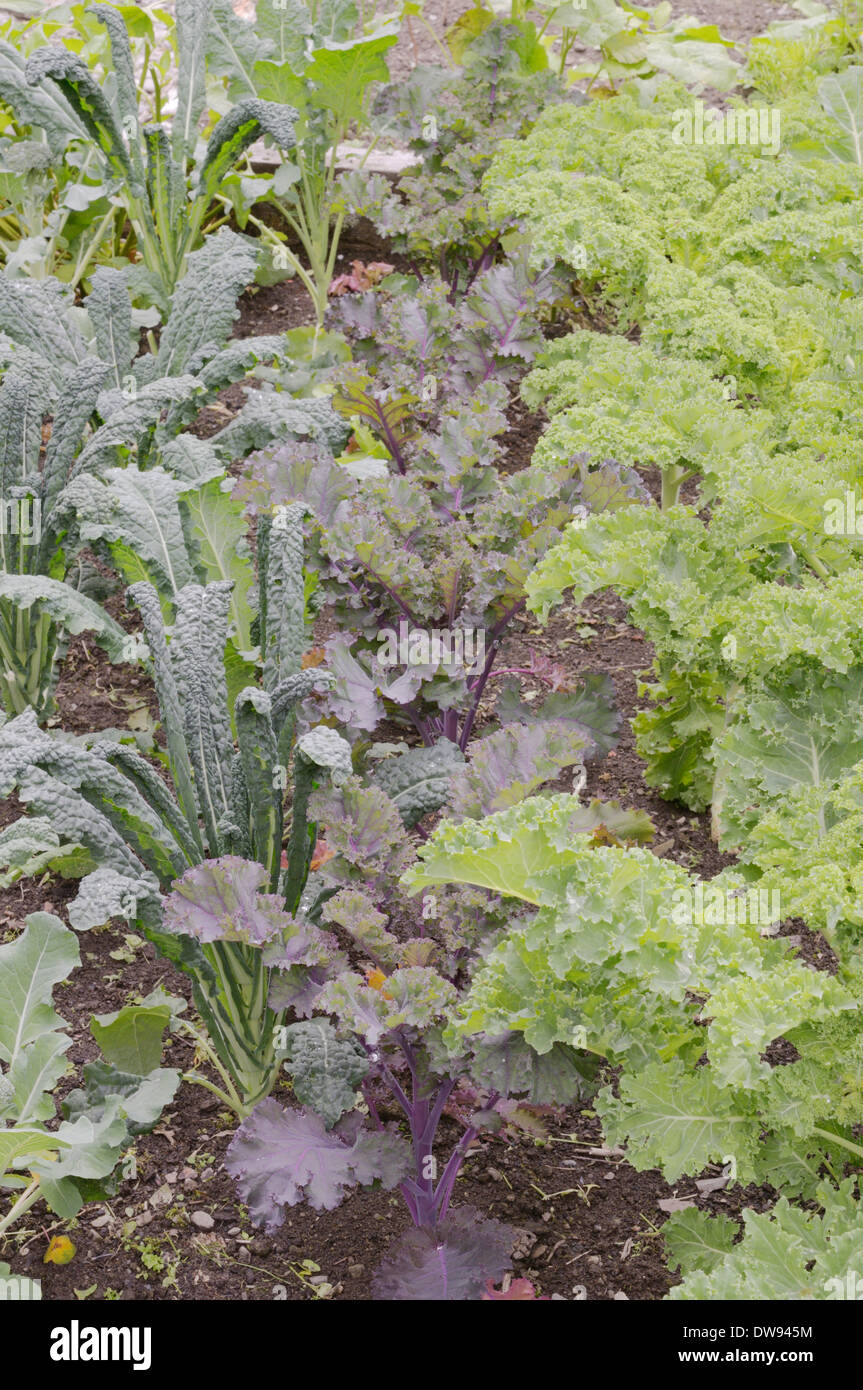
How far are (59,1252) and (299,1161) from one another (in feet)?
1.80

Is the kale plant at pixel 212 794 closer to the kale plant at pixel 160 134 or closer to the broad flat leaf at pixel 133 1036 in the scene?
the broad flat leaf at pixel 133 1036

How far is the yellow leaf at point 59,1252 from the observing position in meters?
2.61

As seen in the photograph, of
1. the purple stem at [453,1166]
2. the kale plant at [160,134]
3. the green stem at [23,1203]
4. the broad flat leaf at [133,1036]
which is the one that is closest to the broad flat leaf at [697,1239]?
the purple stem at [453,1166]

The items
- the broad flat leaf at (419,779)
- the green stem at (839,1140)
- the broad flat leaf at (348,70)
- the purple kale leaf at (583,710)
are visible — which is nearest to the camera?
the green stem at (839,1140)

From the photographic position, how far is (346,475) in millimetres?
3461

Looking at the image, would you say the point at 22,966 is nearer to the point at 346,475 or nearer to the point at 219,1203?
the point at 219,1203

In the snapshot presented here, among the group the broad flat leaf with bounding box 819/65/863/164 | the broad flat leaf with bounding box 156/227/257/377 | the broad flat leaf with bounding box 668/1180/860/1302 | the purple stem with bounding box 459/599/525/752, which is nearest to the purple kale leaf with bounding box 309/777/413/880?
the purple stem with bounding box 459/599/525/752

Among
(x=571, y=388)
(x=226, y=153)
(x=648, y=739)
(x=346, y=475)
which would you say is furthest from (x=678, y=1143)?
(x=226, y=153)

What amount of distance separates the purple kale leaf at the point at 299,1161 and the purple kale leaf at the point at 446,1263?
135 millimetres

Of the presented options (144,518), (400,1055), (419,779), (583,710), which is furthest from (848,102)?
(400,1055)

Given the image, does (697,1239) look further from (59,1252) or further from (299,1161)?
(59,1252)

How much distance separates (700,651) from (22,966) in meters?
1.60

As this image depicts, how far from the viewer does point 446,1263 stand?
2.46 m

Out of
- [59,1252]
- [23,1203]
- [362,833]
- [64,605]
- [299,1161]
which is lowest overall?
[59,1252]
